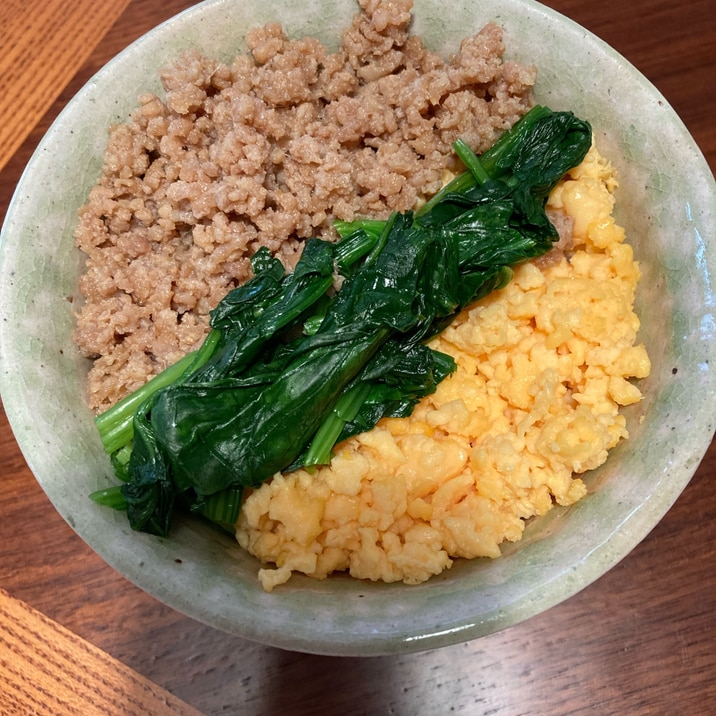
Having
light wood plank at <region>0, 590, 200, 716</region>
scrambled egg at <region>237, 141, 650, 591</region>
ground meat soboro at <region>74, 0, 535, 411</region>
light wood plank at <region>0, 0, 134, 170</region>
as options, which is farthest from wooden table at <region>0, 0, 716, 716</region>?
light wood plank at <region>0, 0, 134, 170</region>

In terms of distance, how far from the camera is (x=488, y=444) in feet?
5.66

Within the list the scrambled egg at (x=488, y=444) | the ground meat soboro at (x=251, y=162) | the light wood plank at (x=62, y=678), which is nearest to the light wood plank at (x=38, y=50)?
the ground meat soboro at (x=251, y=162)

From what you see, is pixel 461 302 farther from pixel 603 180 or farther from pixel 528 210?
pixel 603 180

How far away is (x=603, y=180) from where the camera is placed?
192 centimetres

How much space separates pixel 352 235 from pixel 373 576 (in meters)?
1.05

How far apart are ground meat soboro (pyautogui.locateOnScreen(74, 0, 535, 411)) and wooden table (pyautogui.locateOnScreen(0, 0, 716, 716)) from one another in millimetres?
791

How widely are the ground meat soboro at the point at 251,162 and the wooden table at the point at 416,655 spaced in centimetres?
79

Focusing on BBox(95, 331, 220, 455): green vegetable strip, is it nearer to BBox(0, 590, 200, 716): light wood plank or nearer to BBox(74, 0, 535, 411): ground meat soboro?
BBox(74, 0, 535, 411): ground meat soboro

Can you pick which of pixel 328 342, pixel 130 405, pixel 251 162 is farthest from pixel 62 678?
pixel 251 162

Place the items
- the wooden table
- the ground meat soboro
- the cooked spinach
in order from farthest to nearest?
the wooden table < the ground meat soboro < the cooked spinach

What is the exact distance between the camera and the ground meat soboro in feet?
5.84

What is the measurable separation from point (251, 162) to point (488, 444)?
3.70 ft

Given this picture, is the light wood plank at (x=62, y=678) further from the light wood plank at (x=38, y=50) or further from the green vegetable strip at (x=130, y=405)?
the light wood plank at (x=38, y=50)

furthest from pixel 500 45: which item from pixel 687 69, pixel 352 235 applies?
pixel 687 69
